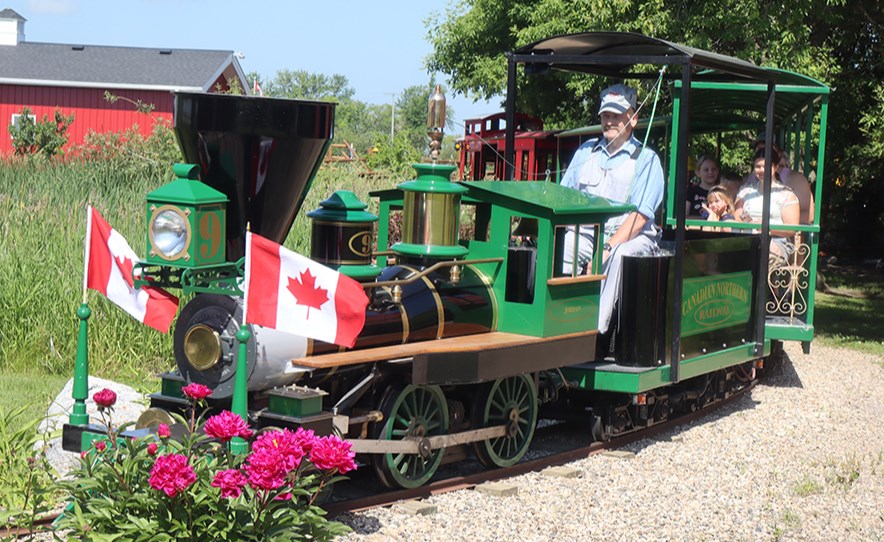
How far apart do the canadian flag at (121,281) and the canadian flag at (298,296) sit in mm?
873

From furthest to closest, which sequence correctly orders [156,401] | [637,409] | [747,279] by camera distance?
1. [747,279]
2. [637,409]
3. [156,401]

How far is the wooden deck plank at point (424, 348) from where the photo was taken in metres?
6.09

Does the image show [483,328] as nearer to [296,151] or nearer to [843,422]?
[296,151]

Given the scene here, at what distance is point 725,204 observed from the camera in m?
11.7

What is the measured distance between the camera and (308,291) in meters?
5.56

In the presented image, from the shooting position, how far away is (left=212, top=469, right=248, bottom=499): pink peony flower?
15.3 feet

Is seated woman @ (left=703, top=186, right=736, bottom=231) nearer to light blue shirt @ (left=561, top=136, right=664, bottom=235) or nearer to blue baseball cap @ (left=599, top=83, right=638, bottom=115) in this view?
light blue shirt @ (left=561, top=136, right=664, bottom=235)

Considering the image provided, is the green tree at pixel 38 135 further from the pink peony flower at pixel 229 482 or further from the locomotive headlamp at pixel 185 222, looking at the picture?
the pink peony flower at pixel 229 482

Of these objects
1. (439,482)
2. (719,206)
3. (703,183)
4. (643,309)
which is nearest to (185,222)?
(439,482)

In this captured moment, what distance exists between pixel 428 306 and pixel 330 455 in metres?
2.29

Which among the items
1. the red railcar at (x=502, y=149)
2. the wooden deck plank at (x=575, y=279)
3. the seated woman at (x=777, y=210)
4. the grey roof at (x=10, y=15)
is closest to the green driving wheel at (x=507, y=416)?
the wooden deck plank at (x=575, y=279)

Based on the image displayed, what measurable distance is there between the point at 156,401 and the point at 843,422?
6.14 m

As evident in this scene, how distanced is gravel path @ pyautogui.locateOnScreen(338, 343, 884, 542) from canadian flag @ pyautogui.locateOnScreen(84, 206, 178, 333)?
4.85 ft

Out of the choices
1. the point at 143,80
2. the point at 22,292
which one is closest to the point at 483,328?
the point at 22,292
